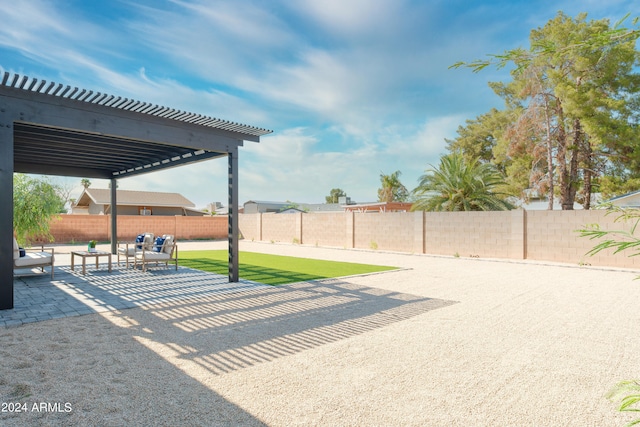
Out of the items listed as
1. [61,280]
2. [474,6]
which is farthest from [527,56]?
[474,6]

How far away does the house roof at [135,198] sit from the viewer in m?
30.6

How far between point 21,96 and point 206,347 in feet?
16.3

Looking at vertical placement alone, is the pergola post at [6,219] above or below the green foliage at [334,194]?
below

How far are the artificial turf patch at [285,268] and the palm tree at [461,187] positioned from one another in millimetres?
6754

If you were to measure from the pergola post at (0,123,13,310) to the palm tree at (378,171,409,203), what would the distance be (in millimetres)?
42287

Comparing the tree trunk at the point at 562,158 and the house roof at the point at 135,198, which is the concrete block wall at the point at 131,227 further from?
the tree trunk at the point at 562,158

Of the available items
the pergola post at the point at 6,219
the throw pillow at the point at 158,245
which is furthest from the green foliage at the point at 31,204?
the pergola post at the point at 6,219

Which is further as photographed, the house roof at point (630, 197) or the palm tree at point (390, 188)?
the palm tree at point (390, 188)

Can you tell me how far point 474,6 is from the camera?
11.7 metres

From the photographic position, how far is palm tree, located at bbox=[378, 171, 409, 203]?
153ft

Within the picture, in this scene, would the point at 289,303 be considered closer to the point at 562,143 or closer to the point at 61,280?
the point at 61,280

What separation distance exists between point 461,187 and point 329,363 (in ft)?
46.6

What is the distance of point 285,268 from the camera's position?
11.2 metres

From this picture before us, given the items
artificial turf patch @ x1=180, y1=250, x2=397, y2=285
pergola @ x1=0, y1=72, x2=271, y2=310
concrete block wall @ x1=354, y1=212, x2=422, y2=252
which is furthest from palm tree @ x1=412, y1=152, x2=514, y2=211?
pergola @ x1=0, y1=72, x2=271, y2=310
